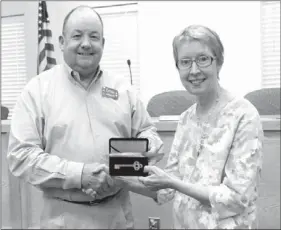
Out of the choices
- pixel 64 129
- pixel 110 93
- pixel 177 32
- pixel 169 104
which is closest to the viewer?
pixel 64 129

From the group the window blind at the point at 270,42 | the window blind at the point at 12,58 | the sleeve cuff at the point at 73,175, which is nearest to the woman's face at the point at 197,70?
the sleeve cuff at the point at 73,175

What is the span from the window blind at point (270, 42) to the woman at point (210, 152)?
13.0 feet

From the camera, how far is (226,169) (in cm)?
100

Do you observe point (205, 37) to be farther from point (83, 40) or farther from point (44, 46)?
point (44, 46)

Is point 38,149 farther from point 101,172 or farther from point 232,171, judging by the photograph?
point 232,171

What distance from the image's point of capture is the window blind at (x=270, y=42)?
15.3 ft

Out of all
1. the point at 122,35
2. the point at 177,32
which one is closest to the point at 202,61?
the point at 177,32

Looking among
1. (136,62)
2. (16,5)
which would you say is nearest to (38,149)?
(136,62)

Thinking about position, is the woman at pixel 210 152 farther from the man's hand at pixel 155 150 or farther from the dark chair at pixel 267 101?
the dark chair at pixel 267 101

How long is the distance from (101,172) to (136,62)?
4.11 metres

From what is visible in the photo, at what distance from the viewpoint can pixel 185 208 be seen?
1.08 m

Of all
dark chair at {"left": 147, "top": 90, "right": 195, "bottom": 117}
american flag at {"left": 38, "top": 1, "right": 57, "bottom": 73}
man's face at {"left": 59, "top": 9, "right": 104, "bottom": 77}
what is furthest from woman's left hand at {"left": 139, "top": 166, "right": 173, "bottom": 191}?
american flag at {"left": 38, "top": 1, "right": 57, "bottom": 73}

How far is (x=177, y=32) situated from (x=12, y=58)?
2.84 meters

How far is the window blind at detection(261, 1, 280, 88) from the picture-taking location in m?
4.68
